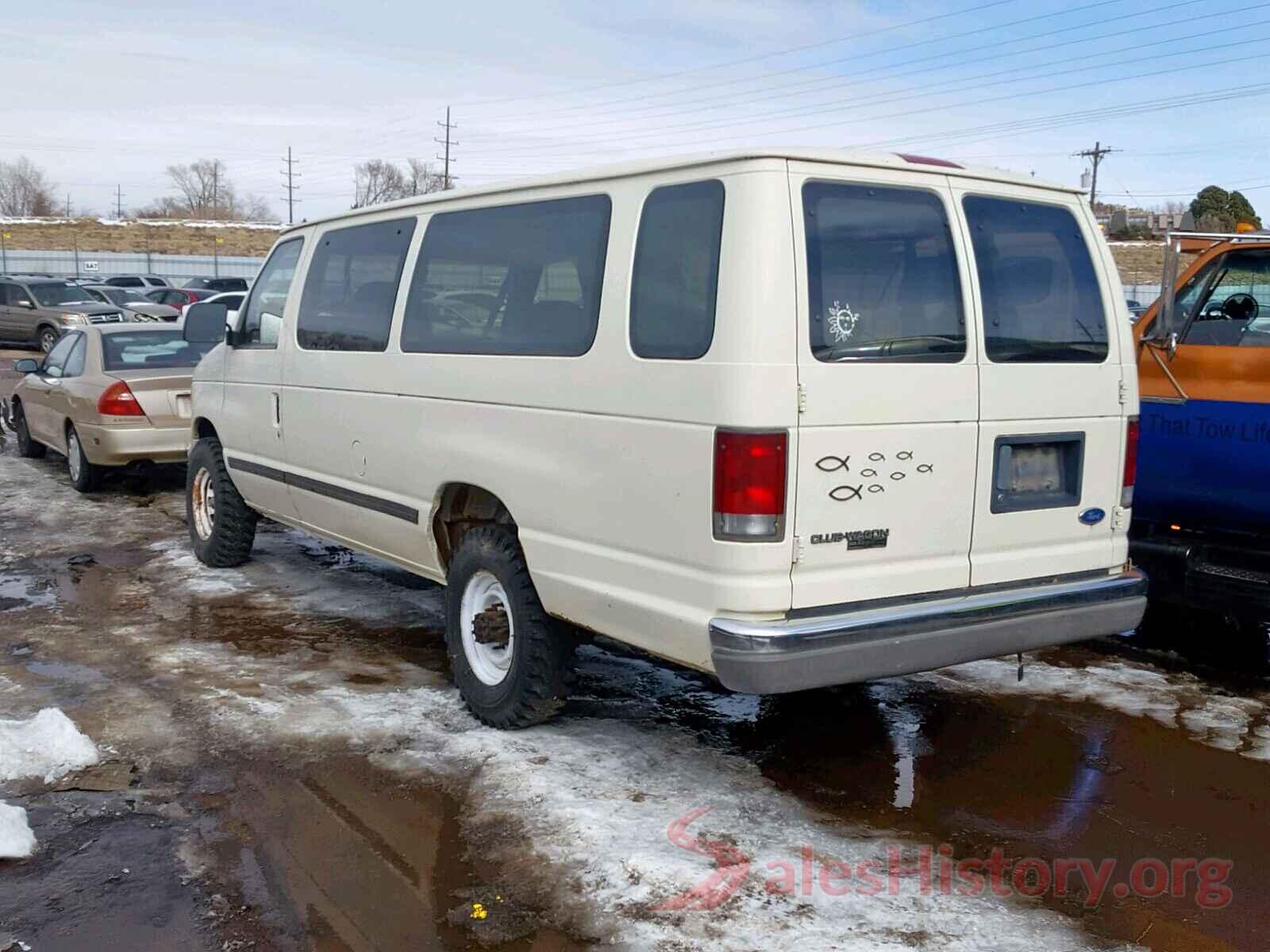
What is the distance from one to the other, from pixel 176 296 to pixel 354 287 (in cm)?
2815

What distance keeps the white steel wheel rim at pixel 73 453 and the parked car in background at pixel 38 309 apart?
52.1 feet

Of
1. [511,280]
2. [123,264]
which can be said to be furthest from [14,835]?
[123,264]

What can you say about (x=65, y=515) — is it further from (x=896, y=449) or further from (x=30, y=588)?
(x=896, y=449)

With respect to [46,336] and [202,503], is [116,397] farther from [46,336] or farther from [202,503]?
[46,336]

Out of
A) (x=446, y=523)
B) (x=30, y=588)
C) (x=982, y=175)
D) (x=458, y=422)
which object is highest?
(x=982, y=175)

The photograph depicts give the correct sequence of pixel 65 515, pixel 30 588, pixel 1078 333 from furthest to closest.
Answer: pixel 65 515, pixel 30 588, pixel 1078 333

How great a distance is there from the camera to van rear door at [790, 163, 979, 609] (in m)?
3.87

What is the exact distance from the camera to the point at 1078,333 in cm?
463

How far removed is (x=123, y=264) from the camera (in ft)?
174

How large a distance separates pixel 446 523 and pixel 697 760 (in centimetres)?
154

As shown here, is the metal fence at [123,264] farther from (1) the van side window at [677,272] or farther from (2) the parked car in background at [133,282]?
(1) the van side window at [677,272]

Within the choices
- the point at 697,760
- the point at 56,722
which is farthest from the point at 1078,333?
the point at 56,722

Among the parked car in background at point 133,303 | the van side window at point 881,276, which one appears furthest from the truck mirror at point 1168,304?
the parked car in background at point 133,303

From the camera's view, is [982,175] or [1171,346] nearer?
[982,175]
